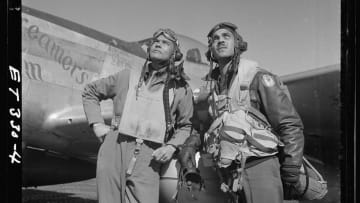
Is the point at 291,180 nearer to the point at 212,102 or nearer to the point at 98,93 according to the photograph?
the point at 212,102

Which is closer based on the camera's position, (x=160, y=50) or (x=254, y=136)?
(x=254, y=136)

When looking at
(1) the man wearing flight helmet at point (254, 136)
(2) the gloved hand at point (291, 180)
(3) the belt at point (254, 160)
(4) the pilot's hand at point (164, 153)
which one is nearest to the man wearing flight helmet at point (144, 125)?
(4) the pilot's hand at point (164, 153)

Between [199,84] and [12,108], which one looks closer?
[12,108]

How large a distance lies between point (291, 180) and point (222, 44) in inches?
Result: 20.5

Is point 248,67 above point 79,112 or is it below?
above

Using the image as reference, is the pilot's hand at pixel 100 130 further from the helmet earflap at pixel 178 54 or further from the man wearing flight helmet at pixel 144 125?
the helmet earflap at pixel 178 54

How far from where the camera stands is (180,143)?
5.19 feet

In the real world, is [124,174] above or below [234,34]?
below

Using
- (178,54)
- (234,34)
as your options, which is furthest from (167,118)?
(234,34)

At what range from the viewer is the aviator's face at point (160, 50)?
1.61 m

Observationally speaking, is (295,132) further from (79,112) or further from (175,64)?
(79,112)

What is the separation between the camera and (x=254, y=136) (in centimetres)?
150
